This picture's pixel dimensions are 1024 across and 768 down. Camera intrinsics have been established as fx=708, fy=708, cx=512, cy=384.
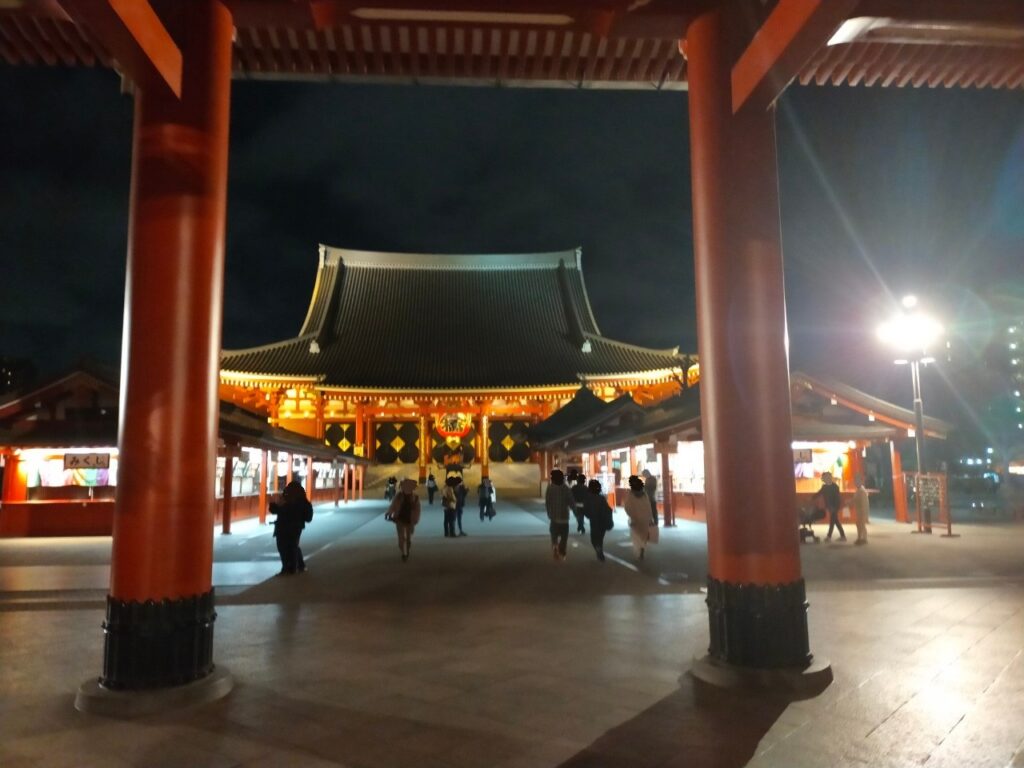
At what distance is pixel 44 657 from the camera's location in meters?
5.34

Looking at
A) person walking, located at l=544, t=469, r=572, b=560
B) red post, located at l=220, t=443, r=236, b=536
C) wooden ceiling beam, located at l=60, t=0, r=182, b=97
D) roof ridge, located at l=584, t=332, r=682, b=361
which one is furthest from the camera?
roof ridge, located at l=584, t=332, r=682, b=361

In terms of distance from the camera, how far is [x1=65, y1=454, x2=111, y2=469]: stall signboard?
15.0m

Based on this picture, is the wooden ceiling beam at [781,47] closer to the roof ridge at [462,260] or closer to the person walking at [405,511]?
the person walking at [405,511]

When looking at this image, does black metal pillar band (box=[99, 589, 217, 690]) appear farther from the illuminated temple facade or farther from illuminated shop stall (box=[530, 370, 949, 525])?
the illuminated temple facade

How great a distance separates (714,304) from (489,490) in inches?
560

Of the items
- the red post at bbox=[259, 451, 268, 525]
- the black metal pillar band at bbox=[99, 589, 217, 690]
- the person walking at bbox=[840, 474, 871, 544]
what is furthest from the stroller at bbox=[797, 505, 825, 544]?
the red post at bbox=[259, 451, 268, 525]

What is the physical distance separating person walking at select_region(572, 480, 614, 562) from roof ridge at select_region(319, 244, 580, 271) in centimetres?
2685

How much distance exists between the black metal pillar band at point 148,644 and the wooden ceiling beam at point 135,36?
3.23 m

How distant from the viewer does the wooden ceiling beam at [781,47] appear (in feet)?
12.6

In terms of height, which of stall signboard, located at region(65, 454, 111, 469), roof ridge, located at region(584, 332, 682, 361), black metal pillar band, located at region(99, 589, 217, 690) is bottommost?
black metal pillar band, located at region(99, 589, 217, 690)

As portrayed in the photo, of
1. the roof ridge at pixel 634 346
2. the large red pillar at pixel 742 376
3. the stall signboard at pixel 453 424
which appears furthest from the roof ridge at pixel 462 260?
the large red pillar at pixel 742 376

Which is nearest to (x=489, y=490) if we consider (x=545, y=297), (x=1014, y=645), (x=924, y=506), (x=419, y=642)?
(x=924, y=506)

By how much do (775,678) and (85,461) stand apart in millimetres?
15090

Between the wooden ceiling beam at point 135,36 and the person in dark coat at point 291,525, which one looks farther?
the person in dark coat at point 291,525
